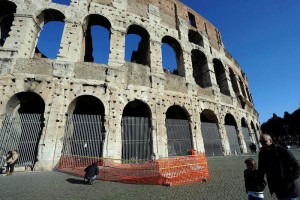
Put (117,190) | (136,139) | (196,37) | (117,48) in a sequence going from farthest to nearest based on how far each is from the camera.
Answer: (196,37)
(117,48)
(136,139)
(117,190)

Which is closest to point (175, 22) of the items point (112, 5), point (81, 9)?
point (112, 5)

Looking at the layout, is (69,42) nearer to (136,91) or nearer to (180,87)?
(136,91)

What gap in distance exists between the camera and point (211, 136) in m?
12.2

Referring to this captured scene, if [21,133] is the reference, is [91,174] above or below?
below

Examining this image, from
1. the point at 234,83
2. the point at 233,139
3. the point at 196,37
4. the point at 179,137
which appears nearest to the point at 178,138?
the point at 179,137

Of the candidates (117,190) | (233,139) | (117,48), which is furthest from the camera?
(233,139)

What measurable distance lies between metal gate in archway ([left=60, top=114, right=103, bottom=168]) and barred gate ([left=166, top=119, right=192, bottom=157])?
382 centimetres

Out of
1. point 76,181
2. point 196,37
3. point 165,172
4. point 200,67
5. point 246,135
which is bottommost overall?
point 76,181

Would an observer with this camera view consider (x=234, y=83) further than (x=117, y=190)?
Yes

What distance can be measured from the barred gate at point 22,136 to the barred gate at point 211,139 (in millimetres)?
8776

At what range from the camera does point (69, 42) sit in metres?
9.90

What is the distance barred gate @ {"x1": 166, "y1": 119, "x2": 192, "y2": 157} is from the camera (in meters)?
10.7

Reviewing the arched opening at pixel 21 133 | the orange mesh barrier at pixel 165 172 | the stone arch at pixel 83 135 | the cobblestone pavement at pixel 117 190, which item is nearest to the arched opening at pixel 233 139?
the orange mesh barrier at pixel 165 172

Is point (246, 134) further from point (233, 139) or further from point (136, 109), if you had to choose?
point (136, 109)
